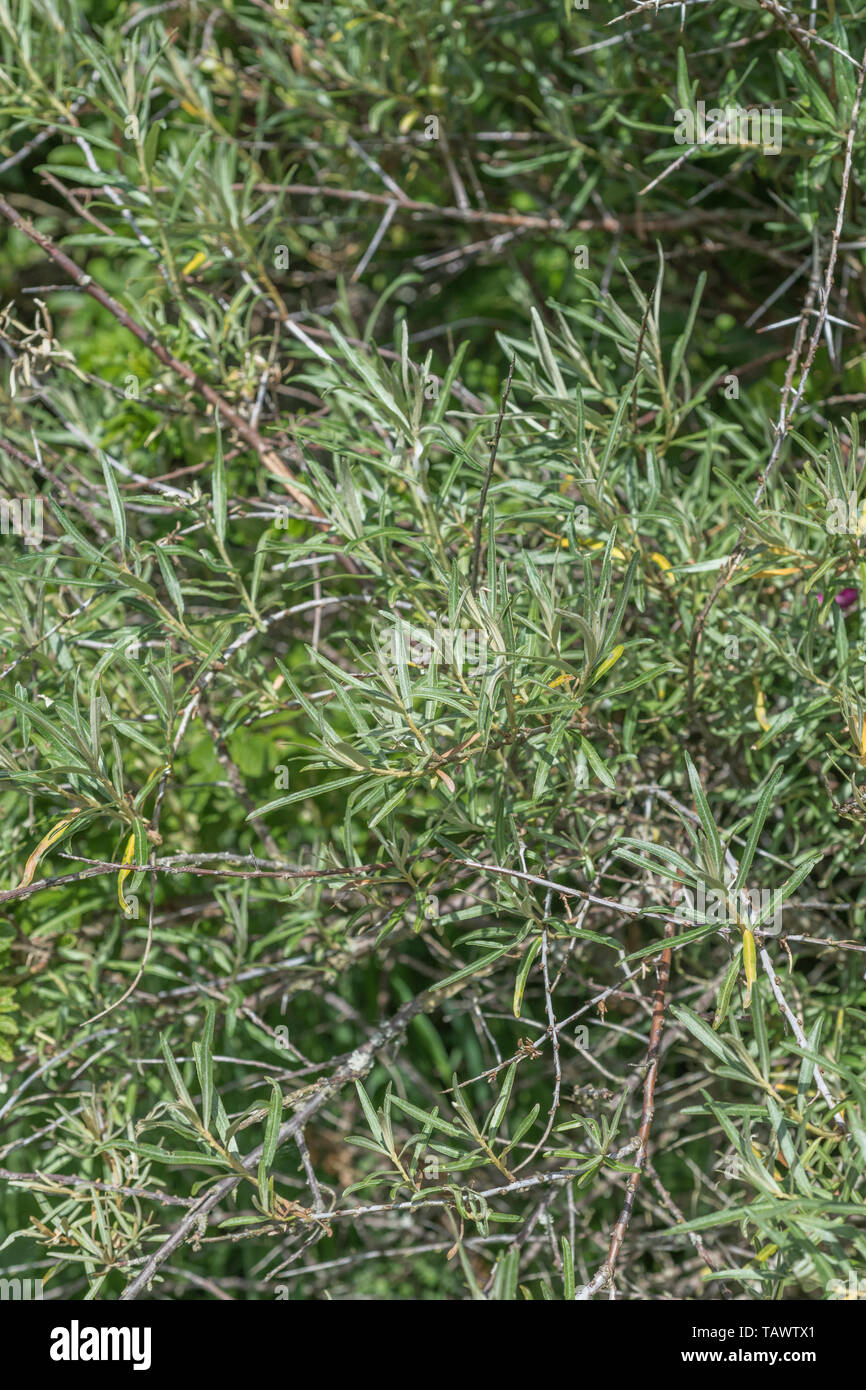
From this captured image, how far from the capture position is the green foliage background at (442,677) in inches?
41.6

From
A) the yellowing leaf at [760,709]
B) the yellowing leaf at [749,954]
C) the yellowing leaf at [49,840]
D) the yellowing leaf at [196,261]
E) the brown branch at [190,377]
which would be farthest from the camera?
the yellowing leaf at [196,261]

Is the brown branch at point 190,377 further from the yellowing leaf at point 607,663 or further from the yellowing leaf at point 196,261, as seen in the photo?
the yellowing leaf at point 607,663

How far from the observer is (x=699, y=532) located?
1275 mm

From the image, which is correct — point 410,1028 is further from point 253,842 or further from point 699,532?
point 699,532

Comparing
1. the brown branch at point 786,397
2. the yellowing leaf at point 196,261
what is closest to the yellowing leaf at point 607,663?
the brown branch at point 786,397

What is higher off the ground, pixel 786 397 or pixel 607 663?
pixel 786 397

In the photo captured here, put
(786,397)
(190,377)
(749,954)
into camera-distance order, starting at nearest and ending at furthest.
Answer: (749,954)
(786,397)
(190,377)

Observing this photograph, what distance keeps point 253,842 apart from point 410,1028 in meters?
0.54

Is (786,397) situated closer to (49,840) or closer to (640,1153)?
(640,1153)

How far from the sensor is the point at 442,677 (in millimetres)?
1041

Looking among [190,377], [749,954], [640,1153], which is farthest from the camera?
[190,377]

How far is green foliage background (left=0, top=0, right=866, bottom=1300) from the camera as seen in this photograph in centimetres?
106

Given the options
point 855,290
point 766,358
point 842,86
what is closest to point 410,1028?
point 766,358

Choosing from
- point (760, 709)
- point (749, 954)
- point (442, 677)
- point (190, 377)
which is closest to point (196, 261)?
point (190, 377)
